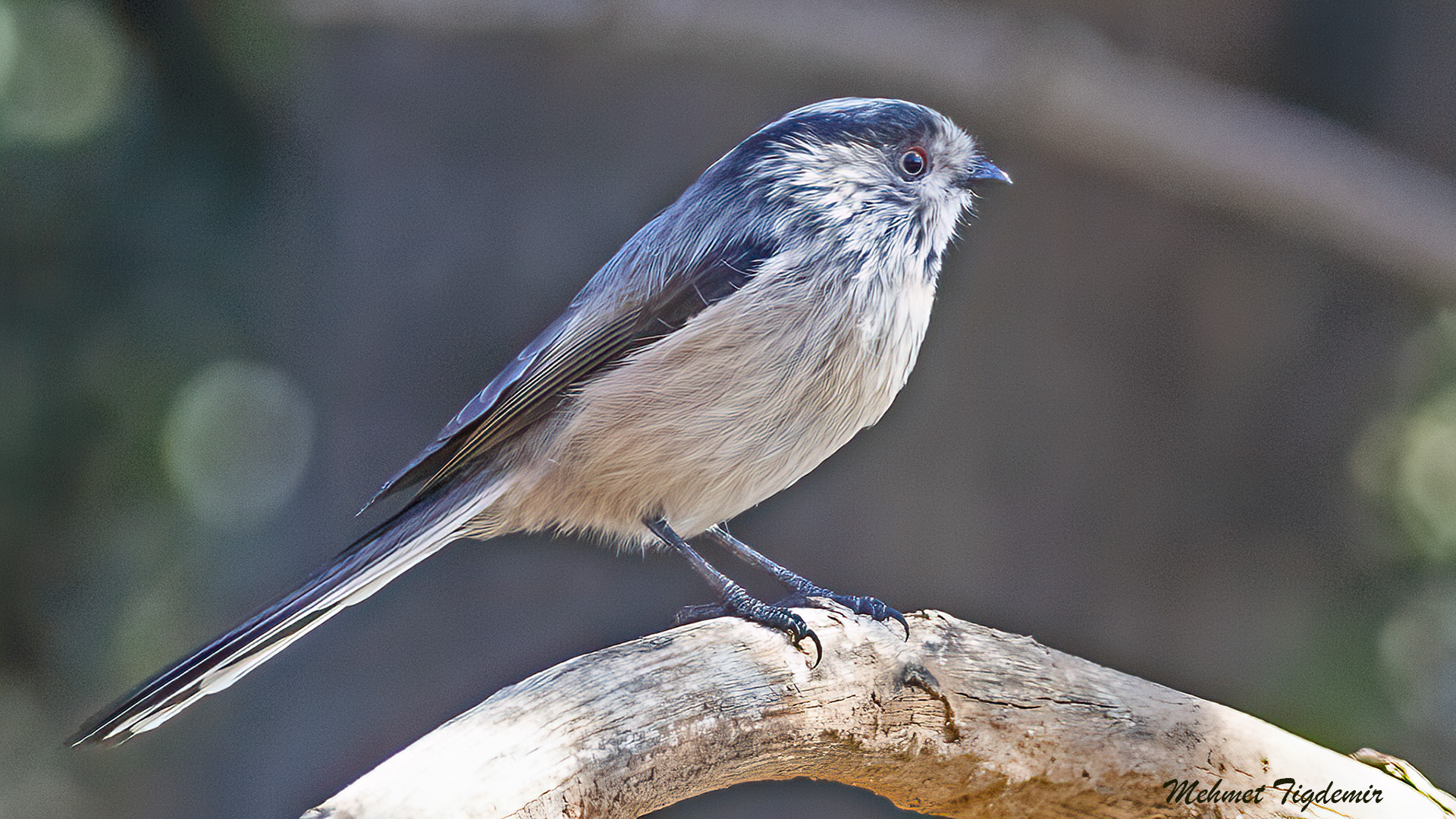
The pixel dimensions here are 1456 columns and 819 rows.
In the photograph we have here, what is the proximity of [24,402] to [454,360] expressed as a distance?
3.26 feet

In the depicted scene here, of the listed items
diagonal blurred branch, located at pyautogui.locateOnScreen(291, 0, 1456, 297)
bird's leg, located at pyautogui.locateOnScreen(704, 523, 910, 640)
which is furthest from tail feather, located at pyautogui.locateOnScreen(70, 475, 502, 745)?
diagonal blurred branch, located at pyautogui.locateOnScreen(291, 0, 1456, 297)

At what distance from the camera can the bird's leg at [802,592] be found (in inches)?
61.8

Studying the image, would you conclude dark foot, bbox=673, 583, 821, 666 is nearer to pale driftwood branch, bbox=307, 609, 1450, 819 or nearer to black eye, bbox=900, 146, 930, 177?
pale driftwood branch, bbox=307, 609, 1450, 819

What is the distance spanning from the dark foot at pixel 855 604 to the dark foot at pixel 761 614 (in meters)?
0.06

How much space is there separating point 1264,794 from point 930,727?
0.49 meters

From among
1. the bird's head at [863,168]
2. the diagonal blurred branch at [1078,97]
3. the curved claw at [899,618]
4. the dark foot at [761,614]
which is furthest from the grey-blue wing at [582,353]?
the diagonal blurred branch at [1078,97]

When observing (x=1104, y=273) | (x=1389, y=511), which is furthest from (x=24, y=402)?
(x=1389, y=511)

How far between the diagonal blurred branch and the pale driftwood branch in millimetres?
1723

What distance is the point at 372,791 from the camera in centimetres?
104

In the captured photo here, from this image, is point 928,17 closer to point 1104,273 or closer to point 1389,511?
point 1104,273

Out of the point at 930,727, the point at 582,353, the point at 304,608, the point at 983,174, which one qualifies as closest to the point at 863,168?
the point at 983,174

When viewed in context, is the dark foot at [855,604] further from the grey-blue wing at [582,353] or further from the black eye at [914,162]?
the black eye at [914,162]

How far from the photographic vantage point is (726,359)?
4.99 ft

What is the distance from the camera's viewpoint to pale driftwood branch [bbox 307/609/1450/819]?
1.28m
